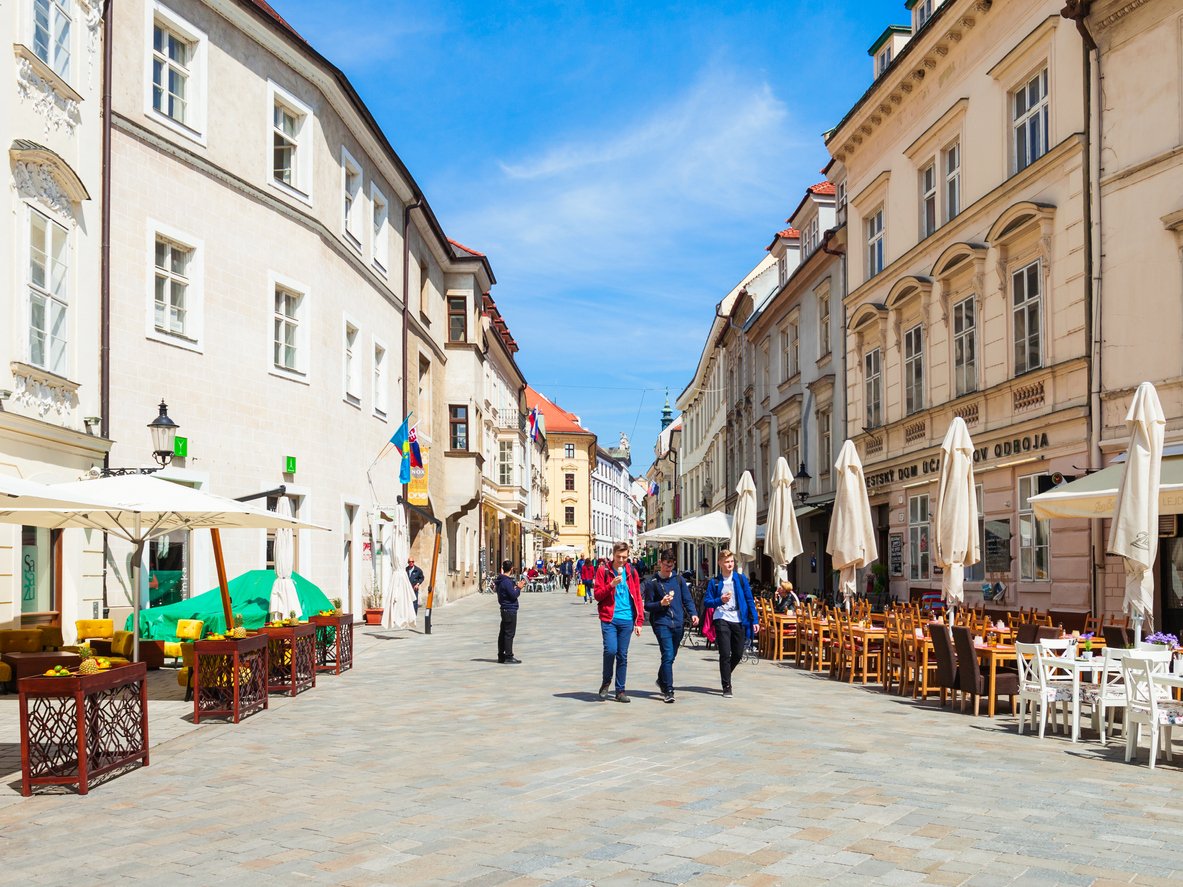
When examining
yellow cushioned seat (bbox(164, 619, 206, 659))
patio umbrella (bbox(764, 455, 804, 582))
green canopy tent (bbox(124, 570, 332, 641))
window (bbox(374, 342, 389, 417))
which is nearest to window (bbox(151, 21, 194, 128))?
green canopy tent (bbox(124, 570, 332, 641))

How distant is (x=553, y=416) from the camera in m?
110

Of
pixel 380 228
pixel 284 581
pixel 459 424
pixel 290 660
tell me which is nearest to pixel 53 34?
pixel 284 581

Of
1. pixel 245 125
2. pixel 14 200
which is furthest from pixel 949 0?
pixel 14 200

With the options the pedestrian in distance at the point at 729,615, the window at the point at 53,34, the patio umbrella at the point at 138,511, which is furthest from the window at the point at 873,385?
the window at the point at 53,34

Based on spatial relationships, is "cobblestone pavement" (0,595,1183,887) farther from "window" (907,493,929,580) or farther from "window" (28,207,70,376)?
"window" (907,493,929,580)

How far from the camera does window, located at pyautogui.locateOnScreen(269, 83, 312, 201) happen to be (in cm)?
2405

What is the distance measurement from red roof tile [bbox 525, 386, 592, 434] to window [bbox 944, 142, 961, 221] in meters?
80.4

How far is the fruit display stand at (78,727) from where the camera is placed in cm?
862

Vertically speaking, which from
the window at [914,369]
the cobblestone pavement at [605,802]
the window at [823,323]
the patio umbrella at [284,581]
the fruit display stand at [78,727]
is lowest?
the cobblestone pavement at [605,802]

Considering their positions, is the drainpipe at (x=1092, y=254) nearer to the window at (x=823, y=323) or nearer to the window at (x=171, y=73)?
the window at (x=823, y=323)

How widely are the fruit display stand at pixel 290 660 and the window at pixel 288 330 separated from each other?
9.30 metres

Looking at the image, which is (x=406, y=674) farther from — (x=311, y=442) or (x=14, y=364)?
(x=311, y=442)

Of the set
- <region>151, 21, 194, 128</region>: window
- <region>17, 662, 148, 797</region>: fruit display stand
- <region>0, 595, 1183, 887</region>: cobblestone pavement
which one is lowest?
<region>0, 595, 1183, 887</region>: cobblestone pavement

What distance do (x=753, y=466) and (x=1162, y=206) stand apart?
2964 cm
